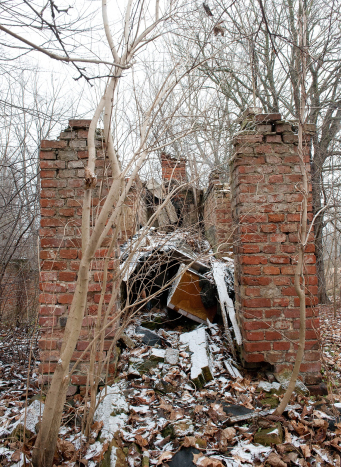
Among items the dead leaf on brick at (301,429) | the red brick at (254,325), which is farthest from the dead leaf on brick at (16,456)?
the red brick at (254,325)

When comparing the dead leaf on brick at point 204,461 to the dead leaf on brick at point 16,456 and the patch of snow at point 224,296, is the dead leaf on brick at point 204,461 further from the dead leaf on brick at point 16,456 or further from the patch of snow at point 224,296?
the patch of snow at point 224,296

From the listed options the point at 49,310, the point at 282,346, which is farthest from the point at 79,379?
the point at 282,346

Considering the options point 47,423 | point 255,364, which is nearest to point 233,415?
point 255,364

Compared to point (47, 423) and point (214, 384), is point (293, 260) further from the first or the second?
point (47, 423)

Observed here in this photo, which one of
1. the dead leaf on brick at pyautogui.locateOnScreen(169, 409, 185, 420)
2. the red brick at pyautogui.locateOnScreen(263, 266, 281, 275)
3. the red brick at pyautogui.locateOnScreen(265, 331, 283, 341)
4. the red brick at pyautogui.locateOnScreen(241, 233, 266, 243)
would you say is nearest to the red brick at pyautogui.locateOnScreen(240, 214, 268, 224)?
→ the red brick at pyautogui.locateOnScreen(241, 233, 266, 243)

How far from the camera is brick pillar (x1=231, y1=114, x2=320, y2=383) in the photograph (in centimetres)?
258

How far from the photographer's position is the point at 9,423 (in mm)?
2129

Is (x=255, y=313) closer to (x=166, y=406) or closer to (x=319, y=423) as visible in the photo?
(x=319, y=423)

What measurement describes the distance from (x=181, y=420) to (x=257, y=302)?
3.72 ft

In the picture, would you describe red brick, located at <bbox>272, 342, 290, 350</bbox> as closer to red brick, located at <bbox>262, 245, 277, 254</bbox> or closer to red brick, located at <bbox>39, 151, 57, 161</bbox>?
red brick, located at <bbox>262, 245, 277, 254</bbox>

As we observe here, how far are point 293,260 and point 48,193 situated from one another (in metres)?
2.24

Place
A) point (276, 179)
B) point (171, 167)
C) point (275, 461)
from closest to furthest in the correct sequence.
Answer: point (275, 461), point (276, 179), point (171, 167)

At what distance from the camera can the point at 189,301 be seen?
11.4ft

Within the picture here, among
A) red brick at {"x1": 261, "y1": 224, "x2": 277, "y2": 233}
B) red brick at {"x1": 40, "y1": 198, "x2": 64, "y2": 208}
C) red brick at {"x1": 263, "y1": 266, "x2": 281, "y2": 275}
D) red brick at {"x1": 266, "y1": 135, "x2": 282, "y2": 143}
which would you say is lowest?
red brick at {"x1": 263, "y1": 266, "x2": 281, "y2": 275}
